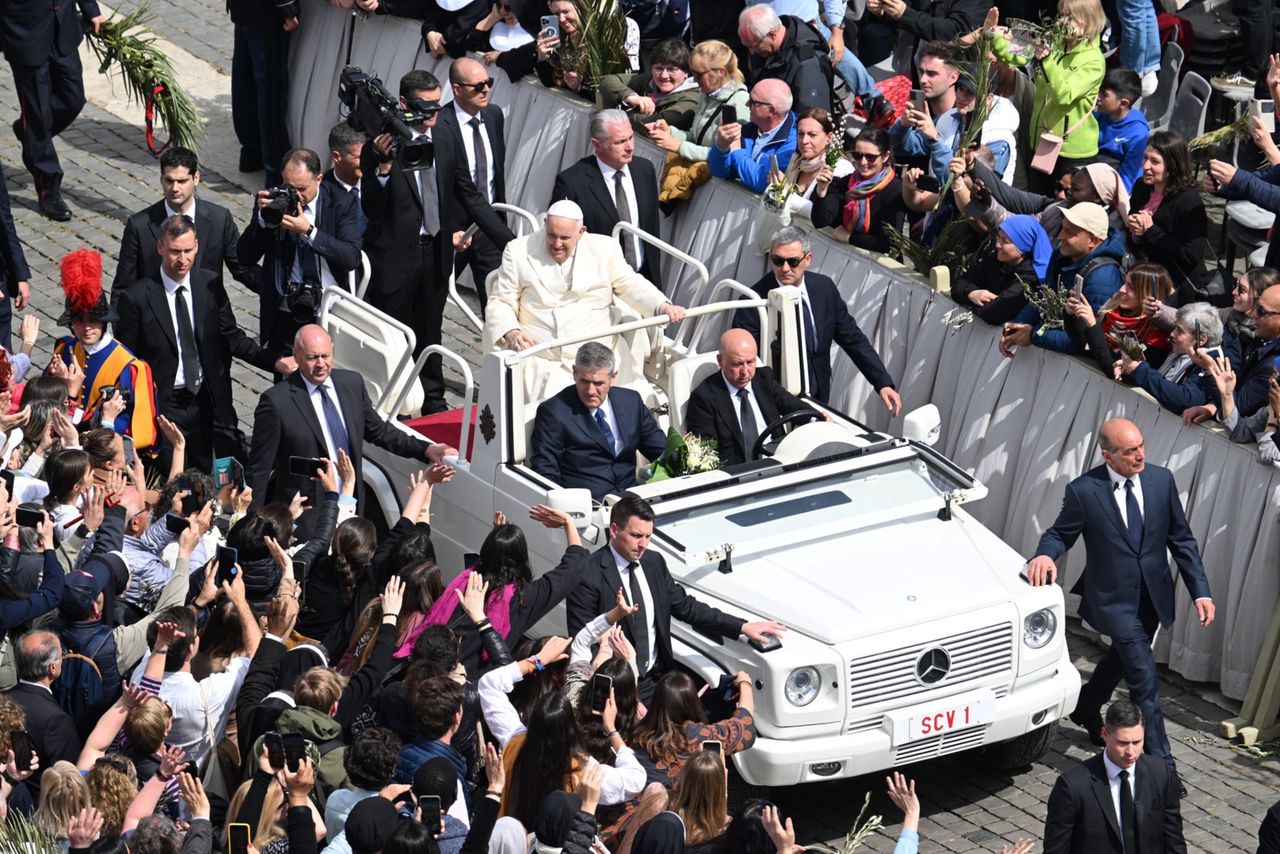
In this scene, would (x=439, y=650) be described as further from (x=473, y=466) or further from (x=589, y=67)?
(x=589, y=67)

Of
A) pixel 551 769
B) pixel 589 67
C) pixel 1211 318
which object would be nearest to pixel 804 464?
pixel 1211 318

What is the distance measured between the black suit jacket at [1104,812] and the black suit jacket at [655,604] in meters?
1.95

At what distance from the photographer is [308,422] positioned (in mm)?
12719

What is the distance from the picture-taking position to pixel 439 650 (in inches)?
380

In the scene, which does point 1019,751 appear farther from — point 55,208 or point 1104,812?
point 55,208

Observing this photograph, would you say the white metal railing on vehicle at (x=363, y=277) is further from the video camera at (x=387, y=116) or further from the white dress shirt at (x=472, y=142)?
the white dress shirt at (x=472, y=142)

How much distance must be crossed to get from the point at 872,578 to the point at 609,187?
4.68 m

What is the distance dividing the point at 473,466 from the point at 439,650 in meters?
3.00

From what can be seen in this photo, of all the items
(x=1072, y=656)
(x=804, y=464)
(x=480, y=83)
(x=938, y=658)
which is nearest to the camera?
(x=938, y=658)

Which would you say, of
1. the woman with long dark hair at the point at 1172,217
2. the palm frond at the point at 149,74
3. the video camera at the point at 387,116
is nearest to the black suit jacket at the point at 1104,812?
the woman with long dark hair at the point at 1172,217

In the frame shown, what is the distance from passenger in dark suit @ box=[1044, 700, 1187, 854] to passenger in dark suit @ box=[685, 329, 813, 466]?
132 inches

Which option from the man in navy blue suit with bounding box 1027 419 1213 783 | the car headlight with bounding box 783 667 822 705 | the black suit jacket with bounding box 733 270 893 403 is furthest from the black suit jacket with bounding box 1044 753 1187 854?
the black suit jacket with bounding box 733 270 893 403

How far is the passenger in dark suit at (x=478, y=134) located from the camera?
50.5ft

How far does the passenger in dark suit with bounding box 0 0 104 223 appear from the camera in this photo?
1744 cm
